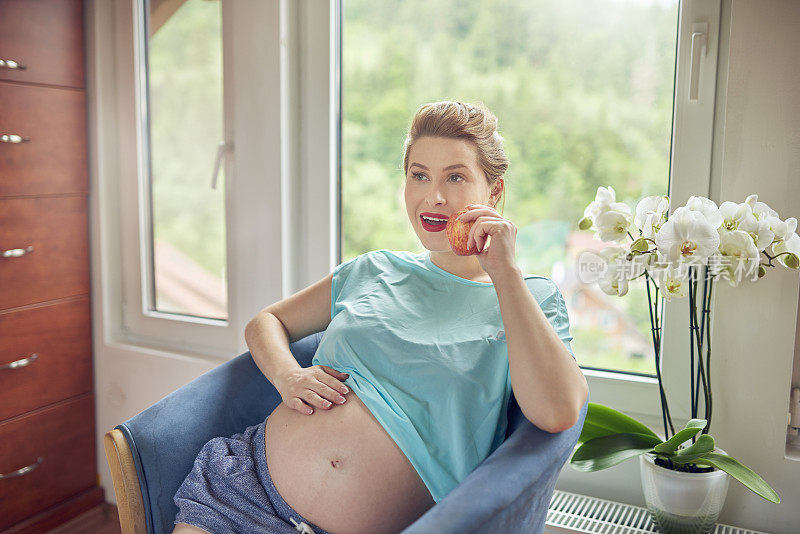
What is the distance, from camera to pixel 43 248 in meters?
2.01

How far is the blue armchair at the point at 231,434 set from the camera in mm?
931

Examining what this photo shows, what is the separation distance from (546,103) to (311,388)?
38.1 inches

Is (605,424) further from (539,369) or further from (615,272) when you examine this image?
(539,369)

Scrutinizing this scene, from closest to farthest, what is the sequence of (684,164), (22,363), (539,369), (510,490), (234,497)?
(510,490)
(539,369)
(234,497)
(684,164)
(22,363)

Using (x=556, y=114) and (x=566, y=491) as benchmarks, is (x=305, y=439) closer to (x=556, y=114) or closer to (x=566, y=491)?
(x=566, y=491)

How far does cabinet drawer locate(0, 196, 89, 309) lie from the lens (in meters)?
1.90

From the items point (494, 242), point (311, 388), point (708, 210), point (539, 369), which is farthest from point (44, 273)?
point (708, 210)

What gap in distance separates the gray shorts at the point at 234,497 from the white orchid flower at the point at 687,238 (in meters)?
0.82

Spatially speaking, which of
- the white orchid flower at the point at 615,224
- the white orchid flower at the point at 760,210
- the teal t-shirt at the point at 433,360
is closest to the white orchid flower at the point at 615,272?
the white orchid flower at the point at 615,224

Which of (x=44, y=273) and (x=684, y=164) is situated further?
(x=44, y=273)

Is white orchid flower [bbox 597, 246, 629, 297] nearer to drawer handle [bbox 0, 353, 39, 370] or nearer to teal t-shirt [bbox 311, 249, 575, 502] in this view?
teal t-shirt [bbox 311, 249, 575, 502]

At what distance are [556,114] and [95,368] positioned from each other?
174 cm

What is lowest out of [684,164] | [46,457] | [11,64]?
[46,457]

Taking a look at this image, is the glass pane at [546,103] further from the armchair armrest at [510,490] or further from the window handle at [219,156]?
the armchair armrest at [510,490]
